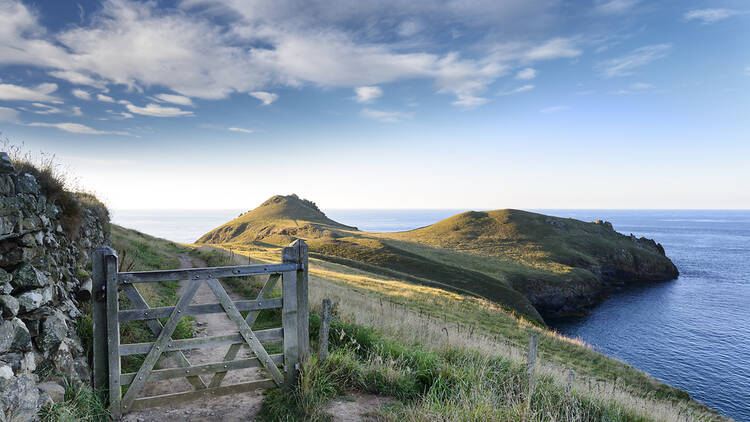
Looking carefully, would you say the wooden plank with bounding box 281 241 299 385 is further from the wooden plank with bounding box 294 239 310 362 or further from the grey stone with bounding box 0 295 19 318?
the grey stone with bounding box 0 295 19 318

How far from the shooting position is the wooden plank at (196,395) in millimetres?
5801

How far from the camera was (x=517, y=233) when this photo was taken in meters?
88.2

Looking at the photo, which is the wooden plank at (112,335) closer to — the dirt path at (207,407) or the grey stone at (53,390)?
the dirt path at (207,407)

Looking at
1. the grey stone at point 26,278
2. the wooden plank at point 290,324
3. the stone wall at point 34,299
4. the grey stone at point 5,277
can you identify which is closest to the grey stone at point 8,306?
the stone wall at point 34,299

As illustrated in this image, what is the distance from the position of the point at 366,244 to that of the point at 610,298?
38.5 m

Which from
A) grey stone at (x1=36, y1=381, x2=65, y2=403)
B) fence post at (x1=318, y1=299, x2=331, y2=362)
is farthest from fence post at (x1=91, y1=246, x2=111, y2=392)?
fence post at (x1=318, y1=299, x2=331, y2=362)

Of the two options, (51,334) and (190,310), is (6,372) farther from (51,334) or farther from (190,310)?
(190,310)

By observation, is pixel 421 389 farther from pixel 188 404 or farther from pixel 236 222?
pixel 236 222

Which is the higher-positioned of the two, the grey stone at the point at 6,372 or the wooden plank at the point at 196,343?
the grey stone at the point at 6,372

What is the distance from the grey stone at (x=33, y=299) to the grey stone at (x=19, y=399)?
→ 55.1 inches

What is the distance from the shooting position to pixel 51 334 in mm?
5645

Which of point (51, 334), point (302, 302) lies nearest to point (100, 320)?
point (51, 334)

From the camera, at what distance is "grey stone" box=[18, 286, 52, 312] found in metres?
5.48

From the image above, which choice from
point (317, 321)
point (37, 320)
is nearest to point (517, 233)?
point (317, 321)
